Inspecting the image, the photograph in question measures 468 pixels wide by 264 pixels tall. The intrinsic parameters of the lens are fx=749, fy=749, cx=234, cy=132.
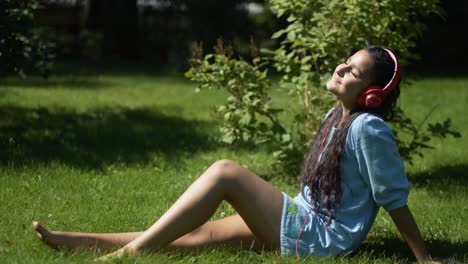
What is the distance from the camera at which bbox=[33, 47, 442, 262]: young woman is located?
3.65 metres

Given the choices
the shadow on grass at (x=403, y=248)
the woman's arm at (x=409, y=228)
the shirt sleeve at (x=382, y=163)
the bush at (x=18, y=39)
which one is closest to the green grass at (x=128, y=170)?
the shadow on grass at (x=403, y=248)

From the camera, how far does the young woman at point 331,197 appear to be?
3.65 metres

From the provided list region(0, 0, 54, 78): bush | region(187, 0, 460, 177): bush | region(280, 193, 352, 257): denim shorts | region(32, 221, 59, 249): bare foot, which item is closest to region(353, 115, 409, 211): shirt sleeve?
region(280, 193, 352, 257): denim shorts

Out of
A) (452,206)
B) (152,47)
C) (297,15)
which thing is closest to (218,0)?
(152,47)

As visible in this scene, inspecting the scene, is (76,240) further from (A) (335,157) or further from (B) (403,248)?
(B) (403,248)

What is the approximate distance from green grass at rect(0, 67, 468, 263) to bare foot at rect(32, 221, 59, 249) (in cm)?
5

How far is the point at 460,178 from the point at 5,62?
4412 mm

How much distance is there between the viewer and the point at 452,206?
17.5 feet

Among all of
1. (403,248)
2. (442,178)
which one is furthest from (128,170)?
(442,178)

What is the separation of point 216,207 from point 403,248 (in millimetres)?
1226

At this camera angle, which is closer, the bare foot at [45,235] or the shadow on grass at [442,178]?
the bare foot at [45,235]

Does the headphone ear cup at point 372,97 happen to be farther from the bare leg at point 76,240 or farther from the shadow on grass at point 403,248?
the bare leg at point 76,240

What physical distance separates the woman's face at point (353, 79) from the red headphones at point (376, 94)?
39 millimetres

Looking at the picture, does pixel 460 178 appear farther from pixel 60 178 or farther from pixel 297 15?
pixel 60 178
